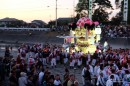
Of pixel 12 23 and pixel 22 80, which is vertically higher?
pixel 12 23

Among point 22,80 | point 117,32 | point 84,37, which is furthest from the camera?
point 117,32

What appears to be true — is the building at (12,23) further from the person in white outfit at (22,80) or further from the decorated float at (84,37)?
the person in white outfit at (22,80)

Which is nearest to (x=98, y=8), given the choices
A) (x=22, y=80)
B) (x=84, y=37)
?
(x=84, y=37)

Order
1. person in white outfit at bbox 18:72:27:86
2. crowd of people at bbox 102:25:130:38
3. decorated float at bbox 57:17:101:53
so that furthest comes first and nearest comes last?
crowd of people at bbox 102:25:130:38 → decorated float at bbox 57:17:101:53 → person in white outfit at bbox 18:72:27:86

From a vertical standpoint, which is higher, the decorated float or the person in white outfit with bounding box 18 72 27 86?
the decorated float

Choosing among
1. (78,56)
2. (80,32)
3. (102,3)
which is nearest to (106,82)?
(78,56)

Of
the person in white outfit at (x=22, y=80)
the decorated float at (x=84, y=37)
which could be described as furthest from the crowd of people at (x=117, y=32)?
the person in white outfit at (x=22, y=80)

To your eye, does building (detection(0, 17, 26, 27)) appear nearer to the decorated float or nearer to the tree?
the tree

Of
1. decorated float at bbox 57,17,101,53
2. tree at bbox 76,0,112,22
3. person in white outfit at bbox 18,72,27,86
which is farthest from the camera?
tree at bbox 76,0,112,22

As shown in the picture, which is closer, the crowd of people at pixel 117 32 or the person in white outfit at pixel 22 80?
the person in white outfit at pixel 22 80

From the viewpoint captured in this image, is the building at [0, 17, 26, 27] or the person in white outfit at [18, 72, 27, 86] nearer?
the person in white outfit at [18, 72, 27, 86]

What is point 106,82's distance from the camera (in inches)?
615

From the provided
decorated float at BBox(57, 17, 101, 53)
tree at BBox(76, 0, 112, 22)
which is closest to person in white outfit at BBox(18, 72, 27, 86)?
decorated float at BBox(57, 17, 101, 53)

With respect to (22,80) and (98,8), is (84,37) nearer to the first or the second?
(22,80)
